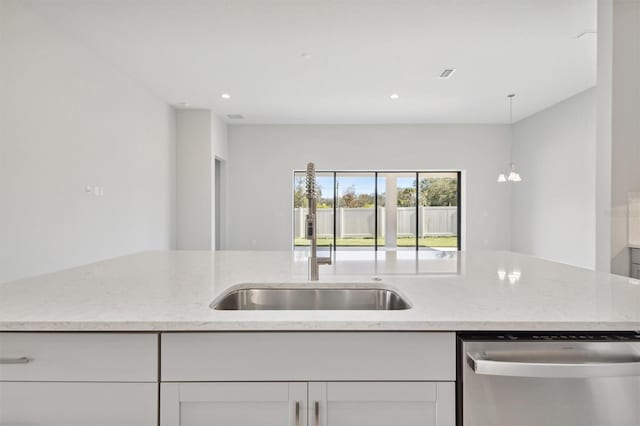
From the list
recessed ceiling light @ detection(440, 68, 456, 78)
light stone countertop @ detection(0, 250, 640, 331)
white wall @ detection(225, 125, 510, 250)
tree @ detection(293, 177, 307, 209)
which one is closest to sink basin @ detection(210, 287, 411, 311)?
light stone countertop @ detection(0, 250, 640, 331)

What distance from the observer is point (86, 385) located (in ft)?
2.99

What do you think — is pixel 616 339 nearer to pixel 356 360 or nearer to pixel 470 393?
pixel 470 393

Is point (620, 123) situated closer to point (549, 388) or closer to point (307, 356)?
point (549, 388)

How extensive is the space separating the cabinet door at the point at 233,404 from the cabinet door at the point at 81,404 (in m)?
0.04

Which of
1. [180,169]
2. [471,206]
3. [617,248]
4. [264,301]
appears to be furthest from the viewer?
[471,206]

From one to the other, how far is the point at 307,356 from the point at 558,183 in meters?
6.04

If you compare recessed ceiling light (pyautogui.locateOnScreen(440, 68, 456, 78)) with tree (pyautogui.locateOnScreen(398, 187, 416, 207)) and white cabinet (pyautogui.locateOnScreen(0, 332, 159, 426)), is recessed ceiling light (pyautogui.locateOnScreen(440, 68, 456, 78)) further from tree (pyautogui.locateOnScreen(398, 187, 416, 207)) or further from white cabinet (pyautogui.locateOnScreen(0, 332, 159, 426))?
white cabinet (pyautogui.locateOnScreen(0, 332, 159, 426))

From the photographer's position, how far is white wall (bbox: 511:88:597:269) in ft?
16.6

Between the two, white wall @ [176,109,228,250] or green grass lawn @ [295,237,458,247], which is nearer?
white wall @ [176,109,228,250]

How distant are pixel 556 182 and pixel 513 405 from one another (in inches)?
230

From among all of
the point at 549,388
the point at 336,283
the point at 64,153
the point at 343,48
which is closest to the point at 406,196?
the point at 343,48

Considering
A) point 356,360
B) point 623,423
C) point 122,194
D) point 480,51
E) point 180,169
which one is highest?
point 480,51

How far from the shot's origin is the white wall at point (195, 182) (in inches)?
247

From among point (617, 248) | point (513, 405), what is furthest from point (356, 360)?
point (617, 248)
